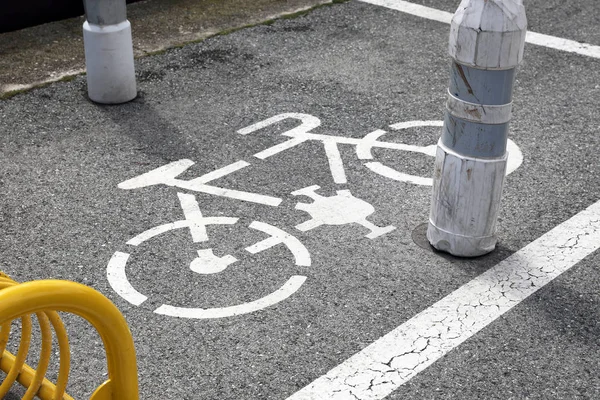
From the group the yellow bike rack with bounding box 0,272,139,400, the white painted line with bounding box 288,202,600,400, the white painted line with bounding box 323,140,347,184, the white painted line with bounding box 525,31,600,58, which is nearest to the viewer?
the yellow bike rack with bounding box 0,272,139,400

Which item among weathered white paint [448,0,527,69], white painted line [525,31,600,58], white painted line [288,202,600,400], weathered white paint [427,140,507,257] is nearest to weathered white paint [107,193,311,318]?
white painted line [288,202,600,400]

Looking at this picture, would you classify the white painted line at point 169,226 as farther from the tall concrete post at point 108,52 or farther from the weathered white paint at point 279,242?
the tall concrete post at point 108,52

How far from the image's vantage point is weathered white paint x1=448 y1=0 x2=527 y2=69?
4195 mm

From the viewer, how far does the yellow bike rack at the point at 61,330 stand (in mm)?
2809

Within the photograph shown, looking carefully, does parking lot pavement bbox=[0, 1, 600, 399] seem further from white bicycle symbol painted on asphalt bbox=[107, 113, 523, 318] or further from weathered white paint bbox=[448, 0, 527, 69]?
weathered white paint bbox=[448, 0, 527, 69]

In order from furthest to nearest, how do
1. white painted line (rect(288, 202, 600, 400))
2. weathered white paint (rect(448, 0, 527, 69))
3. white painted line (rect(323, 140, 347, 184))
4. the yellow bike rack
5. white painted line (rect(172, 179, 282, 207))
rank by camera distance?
white painted line (rect(323, 140, 347, 184)) < white painted line (rect(172, 179, 282, 207)) < weathered white paint (rect(448, 0, 527, 69)) < white painted line (rect(288, 202, 600, 400)) < the yellow bike rack

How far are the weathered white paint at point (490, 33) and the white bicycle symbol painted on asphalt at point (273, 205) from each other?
51.7 inches

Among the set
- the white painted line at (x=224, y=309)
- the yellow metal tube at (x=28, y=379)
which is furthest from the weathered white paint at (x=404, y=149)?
the yellow metal tube at (x=28, y=379)

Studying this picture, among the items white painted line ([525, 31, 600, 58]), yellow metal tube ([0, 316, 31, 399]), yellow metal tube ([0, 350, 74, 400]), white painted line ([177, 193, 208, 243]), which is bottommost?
white painted line ([177, 193, 208, 243])

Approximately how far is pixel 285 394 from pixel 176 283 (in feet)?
3.54

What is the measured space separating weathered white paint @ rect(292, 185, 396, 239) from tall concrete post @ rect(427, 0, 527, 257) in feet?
1.59

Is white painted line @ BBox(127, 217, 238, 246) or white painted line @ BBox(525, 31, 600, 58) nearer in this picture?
white painted line @ BBox(127, 217, 238, 246)

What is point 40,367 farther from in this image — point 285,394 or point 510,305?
point 510,305

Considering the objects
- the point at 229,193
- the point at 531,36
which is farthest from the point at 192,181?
the point at 531,36
